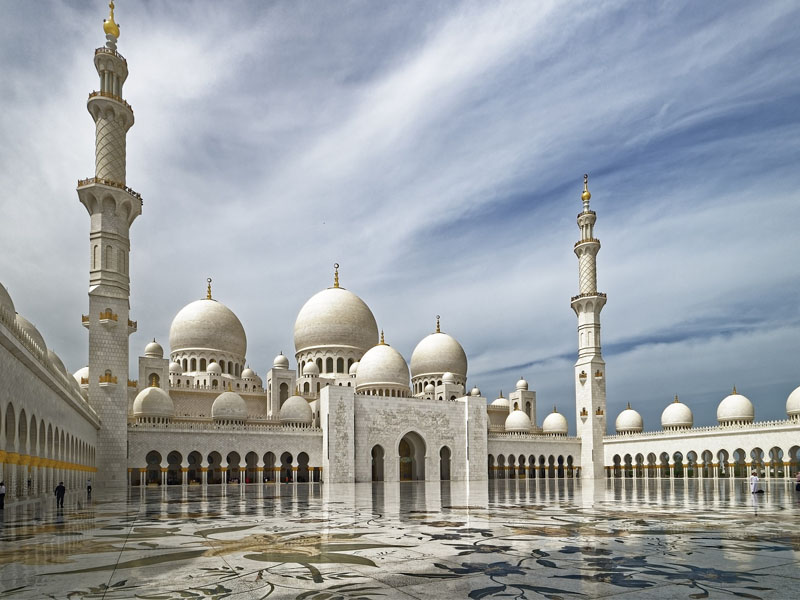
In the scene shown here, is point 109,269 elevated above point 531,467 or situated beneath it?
elevated above

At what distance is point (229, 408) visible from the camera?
113 feet

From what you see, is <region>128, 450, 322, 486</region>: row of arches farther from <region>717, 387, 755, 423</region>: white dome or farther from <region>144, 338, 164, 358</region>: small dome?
<region>717, 387, 755, 423</region>: white dome

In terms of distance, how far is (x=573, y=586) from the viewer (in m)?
4.35

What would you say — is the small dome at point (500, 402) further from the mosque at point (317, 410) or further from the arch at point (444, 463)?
the arch at point (444, 463)

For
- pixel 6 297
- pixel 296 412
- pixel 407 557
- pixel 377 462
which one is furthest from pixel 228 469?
pixel 407 557

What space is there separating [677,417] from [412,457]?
668 inches

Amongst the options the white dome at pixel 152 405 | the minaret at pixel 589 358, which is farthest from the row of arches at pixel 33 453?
the minaret at pixel 589 358

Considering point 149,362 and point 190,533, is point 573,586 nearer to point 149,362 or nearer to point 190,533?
point 190,533

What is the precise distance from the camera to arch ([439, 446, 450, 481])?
38.3 m

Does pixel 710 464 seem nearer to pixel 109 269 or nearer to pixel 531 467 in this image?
pixel 531 467

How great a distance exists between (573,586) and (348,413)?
30358mm

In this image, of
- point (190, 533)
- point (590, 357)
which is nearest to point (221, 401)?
point (590, 357)

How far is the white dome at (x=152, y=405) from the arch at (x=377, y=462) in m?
11.0

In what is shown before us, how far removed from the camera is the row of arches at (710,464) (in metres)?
33.8
